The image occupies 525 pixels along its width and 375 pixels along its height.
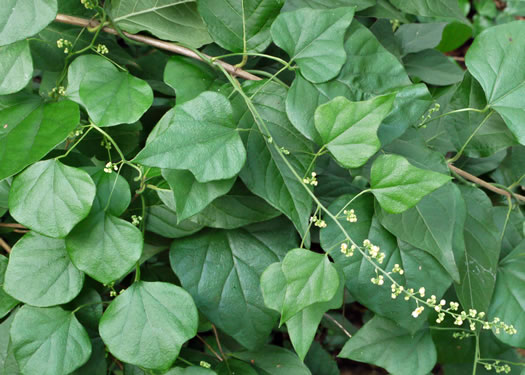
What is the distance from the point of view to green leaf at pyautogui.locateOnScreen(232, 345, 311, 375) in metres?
0.95

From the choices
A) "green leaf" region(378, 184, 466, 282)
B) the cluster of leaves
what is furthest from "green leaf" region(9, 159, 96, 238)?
"green leaf" region(378, 184, 466, 282)

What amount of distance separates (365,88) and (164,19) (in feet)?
1.28

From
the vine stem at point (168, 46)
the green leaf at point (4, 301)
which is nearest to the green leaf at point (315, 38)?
the vine stem at point (168, 46)

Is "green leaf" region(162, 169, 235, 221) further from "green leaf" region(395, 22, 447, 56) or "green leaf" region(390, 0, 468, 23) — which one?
"green leaf" region(395, 22, 447, 56)

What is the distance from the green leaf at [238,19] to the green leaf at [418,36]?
518mm

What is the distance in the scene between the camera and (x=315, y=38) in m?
0.76

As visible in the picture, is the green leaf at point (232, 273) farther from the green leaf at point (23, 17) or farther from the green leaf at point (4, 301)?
the green leaf at point (23, 17)

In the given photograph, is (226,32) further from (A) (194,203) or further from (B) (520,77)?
(B) (520,77)

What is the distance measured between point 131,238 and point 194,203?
0.41 ft

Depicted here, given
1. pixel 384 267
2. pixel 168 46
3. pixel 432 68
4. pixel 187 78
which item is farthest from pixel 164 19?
pixel 432 68

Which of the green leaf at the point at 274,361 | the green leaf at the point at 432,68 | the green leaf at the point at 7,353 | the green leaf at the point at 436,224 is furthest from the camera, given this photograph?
the green leaf at the point at 432,68

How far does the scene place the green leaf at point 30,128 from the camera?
69 cm

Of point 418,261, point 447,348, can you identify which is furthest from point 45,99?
point 447,348

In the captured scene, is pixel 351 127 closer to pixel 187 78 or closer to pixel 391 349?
pixel 187 78
